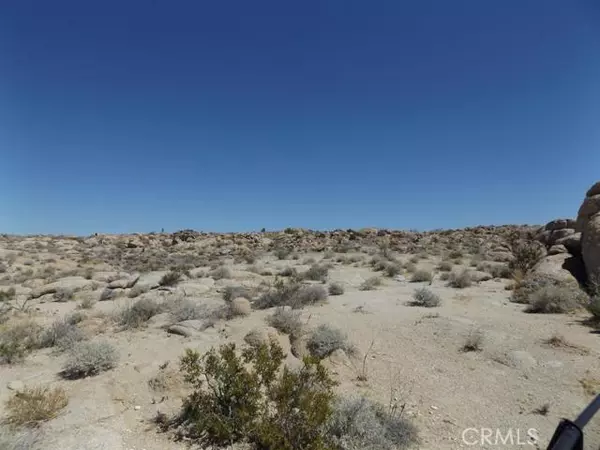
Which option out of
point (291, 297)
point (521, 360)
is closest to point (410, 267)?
point (291, 297)

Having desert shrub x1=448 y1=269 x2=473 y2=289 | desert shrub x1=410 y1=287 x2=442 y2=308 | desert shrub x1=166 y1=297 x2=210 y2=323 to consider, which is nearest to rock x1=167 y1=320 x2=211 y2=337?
desert shrub x1=166 y1=297 x2=210 y2=323

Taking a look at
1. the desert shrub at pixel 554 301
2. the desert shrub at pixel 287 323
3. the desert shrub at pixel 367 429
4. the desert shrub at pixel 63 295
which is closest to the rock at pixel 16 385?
the desert shrub at pixel 287 323

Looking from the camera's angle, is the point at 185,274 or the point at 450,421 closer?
the point at 450,421

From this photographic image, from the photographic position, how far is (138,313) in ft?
30.2

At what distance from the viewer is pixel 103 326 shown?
349 inches

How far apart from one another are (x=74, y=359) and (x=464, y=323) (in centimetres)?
797

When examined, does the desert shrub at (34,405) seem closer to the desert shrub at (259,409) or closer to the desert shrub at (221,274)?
the desert shrub at (259,409)

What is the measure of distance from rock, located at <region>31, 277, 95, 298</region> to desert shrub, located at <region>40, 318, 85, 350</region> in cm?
599

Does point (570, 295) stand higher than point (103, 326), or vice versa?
point (570, 295)

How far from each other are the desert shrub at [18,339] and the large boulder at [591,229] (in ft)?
45.6

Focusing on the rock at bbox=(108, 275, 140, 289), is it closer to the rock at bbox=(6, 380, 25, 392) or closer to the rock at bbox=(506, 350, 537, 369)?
the rock at bbox=(6, 380, 25, 392)

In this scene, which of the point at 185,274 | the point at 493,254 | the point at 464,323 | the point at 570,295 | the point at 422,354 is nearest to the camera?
the point at 422,354

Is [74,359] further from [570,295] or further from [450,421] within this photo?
[570,295]

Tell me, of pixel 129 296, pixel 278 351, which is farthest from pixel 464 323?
pixel 129 296
